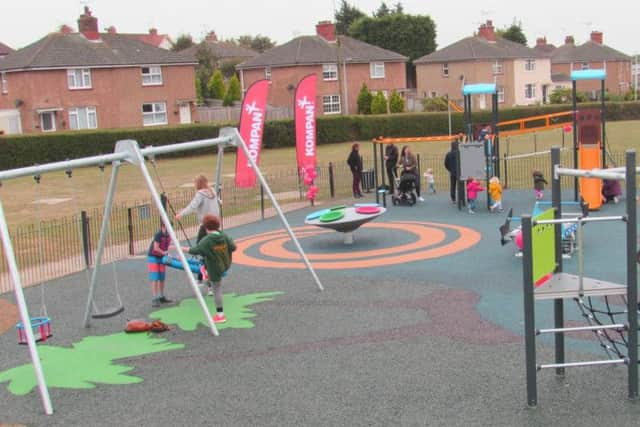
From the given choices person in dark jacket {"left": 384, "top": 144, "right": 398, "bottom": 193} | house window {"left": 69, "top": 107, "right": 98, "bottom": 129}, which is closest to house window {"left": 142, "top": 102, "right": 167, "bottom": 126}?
house window {"left": 69, "top": 107, "right": 98, "bottom": 129}

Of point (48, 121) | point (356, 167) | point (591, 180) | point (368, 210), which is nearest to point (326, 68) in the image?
point (48, 121)

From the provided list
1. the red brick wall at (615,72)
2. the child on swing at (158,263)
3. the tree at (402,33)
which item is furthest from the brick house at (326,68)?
the child on swing at (158,263)

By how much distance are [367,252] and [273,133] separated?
35006 mm

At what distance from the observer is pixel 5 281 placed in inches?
634

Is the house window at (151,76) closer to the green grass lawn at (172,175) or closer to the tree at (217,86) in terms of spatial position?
the green grass lawn at (172,175)

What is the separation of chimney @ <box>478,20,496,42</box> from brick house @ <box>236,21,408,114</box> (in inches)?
540

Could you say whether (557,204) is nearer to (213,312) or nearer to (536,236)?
(536,236)

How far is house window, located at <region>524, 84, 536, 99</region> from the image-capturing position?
258 ft

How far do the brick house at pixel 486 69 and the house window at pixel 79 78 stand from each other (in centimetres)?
3517

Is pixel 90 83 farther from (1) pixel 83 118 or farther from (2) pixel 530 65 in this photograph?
(2) pixel 530 65

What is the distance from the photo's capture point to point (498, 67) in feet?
247

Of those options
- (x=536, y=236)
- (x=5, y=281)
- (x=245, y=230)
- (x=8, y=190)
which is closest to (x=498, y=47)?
(x=8, y=190)

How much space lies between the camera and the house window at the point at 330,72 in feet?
215

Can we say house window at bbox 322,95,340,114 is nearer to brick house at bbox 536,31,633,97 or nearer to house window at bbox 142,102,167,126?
house window at bbox 142,102,167,126
